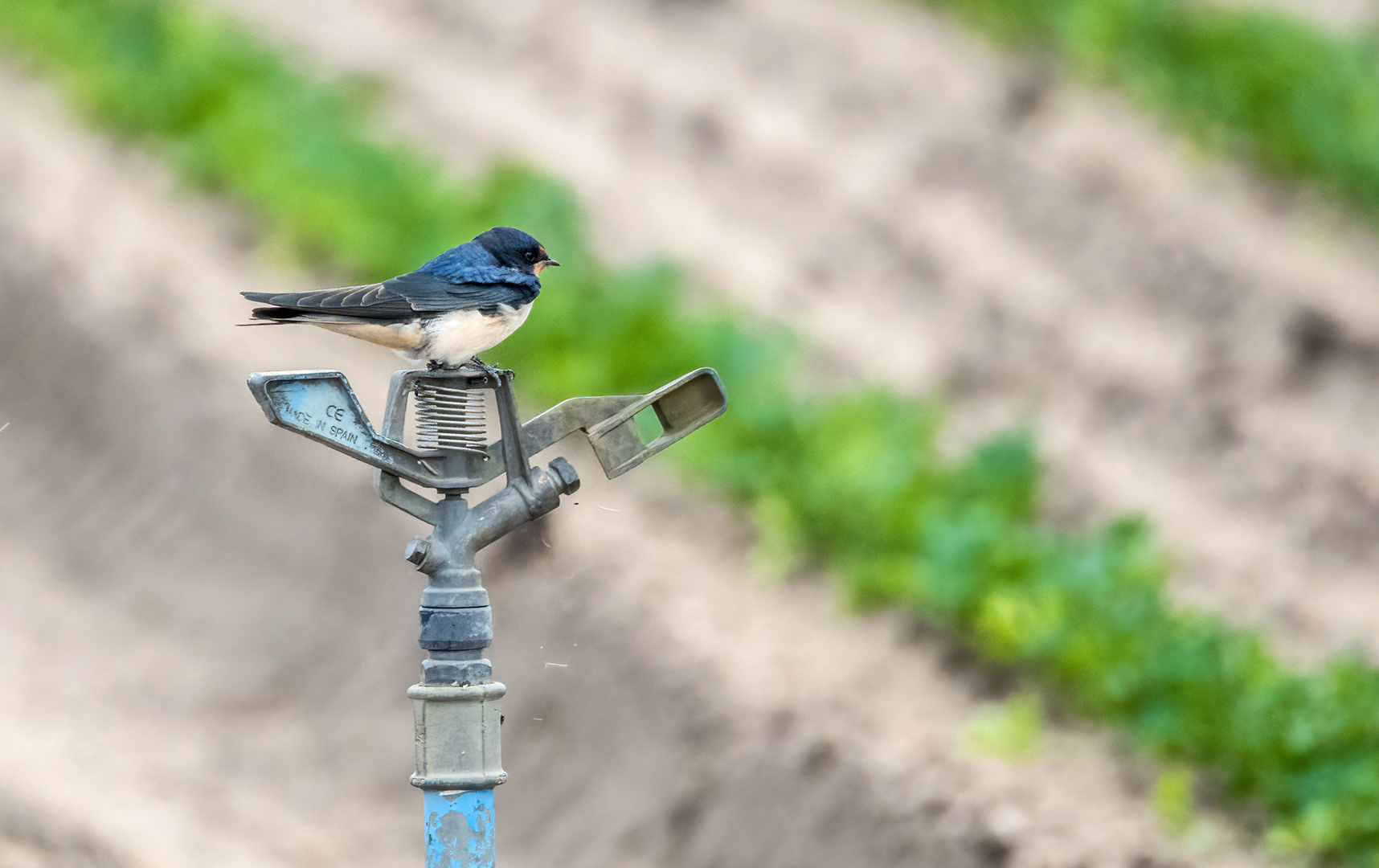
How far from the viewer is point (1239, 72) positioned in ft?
30.1

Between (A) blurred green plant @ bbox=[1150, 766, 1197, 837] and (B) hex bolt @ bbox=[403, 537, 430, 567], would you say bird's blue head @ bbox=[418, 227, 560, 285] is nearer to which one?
(B) hex bolt @ bbox=[403, 537, 430, 567]

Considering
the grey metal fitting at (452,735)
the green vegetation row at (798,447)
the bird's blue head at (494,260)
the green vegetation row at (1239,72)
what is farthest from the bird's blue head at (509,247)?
the green vegetation row at (1239,72)

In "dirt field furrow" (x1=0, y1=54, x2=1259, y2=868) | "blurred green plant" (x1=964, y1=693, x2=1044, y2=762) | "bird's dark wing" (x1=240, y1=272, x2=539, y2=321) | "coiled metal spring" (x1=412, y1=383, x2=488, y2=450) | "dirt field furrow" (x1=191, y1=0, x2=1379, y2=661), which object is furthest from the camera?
"dirt field furrow" (x1=191, y1=0, x2=1379, y2=661)

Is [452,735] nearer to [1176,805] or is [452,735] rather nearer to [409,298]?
[409,298]

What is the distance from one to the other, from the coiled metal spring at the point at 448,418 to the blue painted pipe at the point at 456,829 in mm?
624

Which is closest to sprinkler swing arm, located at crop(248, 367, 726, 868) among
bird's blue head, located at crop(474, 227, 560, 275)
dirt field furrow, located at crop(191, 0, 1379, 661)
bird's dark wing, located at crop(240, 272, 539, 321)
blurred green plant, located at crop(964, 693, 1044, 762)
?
bird's dark wing, located at crop(240, 272, 539, 321)

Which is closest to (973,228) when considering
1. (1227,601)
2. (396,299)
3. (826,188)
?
(826,188)

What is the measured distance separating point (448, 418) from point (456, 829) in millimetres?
736

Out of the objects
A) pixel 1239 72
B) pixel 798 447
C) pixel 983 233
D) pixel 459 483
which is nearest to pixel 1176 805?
pixel 798 447

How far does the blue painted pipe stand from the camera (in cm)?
241

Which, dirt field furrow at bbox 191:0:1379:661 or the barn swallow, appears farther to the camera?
dirt field furrow at bbox 191:0:1379:661

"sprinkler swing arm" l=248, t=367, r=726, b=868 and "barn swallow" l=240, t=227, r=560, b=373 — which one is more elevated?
"barn swallow" l=240, t=227, r=560, b=373

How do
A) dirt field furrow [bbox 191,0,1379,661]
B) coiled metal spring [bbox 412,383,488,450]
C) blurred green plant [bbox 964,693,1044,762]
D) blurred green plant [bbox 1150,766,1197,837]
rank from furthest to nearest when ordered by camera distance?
dirt field furrow [bbox 191,0,1379,661]
blurred green plant [bbox 964,693,1044,762]
blurred green plant [bbox 1150,766,1197,837]
coiled metal spring [bbox 412,383,488,450]

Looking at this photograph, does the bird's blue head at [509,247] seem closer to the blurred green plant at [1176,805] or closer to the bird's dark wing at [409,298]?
the bird's dark wing at [409,298]
